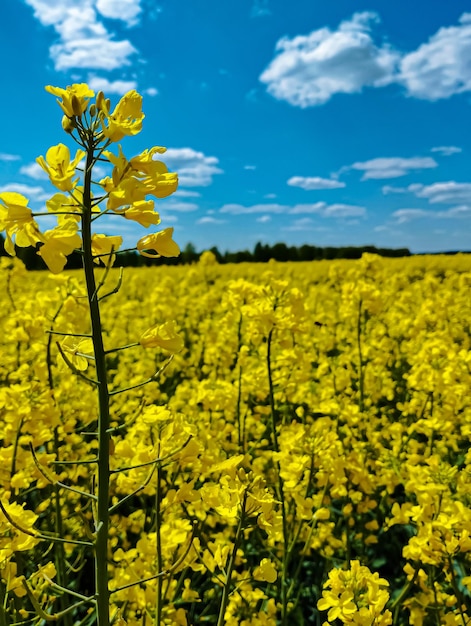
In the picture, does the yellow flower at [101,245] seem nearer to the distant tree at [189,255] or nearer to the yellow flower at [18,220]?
the yellow flower at [18,220]

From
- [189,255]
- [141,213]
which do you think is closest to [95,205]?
[141,213]

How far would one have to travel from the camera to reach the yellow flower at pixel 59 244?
1.02 m

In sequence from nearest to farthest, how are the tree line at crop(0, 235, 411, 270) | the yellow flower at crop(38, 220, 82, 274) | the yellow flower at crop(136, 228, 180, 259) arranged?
the yellow flower at crop(38, 220, 82, 274)
the yellow flower at crop(136, 228, 180, 259)
the tree line at crop(0, 235, 411, 270)

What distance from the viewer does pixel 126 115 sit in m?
1.08

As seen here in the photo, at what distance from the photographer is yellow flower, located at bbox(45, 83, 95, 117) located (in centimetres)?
103

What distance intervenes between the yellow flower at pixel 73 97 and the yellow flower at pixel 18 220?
20 centimetres

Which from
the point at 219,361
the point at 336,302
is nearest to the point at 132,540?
the point at 219,361

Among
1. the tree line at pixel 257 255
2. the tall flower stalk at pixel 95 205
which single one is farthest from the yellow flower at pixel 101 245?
the tree line at pixel 257 255

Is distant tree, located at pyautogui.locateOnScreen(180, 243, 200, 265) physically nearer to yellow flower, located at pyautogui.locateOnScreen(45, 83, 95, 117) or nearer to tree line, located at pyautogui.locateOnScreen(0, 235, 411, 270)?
tree line, located at pyautogui.locateOnScreen(0, 235, 411, 270)

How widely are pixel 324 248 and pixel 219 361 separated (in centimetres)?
3164

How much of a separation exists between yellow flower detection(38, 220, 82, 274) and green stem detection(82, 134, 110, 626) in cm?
2

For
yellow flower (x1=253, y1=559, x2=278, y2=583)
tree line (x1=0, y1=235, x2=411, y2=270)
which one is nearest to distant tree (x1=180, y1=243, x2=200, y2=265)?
tree line (x1=0, y1=235, x2=411, y2=270)

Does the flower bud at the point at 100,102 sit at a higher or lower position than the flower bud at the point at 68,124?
higher

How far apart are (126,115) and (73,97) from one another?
103 mm
